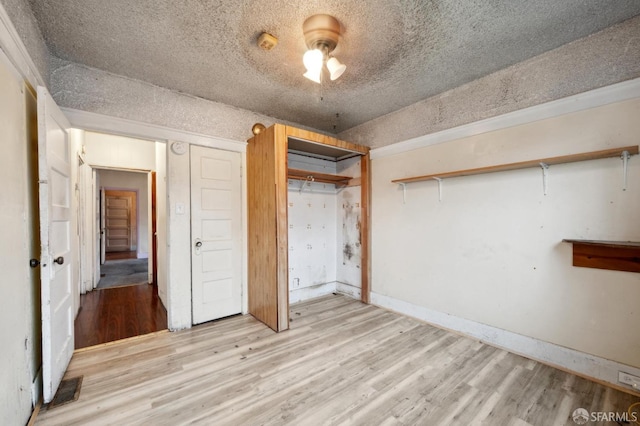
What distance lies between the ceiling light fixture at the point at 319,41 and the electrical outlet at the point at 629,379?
3.06m

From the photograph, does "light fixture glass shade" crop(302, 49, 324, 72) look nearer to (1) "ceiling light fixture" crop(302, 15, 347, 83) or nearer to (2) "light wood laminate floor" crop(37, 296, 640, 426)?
(1) "ceiling light fixture" crop(302, 15, 347, 83)

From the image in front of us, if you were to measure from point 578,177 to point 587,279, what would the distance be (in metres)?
0.81

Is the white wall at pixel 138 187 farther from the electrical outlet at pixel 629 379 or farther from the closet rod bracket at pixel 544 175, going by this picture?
the electrical outlet at pixel 629 379

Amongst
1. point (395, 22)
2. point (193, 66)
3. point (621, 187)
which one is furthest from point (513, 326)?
point (193, 66)

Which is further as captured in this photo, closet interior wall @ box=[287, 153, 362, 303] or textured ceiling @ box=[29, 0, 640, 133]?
closet interior wall @ box=[287, 153, 362, 303]

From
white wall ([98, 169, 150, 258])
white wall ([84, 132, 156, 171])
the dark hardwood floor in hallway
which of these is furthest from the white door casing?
the dark hardwood floor in hallway

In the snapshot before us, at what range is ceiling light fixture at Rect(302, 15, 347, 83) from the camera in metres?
1.79

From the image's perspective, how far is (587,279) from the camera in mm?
1990

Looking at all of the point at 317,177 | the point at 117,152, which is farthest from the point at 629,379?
the point at 117,152

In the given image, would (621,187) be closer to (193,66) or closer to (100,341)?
(193,66)

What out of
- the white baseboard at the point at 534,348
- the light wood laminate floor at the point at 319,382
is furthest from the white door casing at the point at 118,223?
the white baseboard at the point at 534,348

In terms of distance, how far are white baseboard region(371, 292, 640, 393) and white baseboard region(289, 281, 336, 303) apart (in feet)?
4.33

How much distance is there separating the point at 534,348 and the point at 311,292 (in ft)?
8.60

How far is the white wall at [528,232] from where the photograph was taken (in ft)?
6.16
